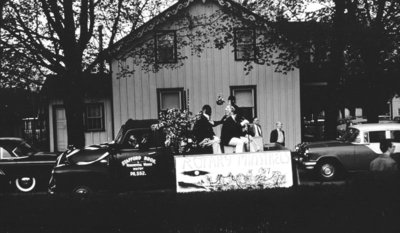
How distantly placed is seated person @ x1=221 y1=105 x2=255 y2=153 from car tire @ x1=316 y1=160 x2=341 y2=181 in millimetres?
4720

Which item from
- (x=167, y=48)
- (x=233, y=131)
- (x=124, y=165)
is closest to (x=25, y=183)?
(x=124, y=165)

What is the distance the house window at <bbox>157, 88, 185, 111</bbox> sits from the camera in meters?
22.9

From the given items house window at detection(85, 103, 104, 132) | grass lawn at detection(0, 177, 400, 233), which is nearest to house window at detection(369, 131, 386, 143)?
grass lawn at detection(0, 177, 400, 233)

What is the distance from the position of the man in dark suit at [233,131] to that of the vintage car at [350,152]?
455 centimetres

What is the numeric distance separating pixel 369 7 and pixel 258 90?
6.07 meters

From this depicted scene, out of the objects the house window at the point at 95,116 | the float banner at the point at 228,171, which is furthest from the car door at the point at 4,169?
the house window at the point at 95,116

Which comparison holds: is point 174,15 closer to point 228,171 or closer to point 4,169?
point 4,169

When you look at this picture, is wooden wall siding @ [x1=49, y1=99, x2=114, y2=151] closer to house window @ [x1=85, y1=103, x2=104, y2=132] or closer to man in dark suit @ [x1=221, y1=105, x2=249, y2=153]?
house window @ [x1=85, y1=103, x2=104, y2=132]

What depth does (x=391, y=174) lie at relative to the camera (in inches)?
312

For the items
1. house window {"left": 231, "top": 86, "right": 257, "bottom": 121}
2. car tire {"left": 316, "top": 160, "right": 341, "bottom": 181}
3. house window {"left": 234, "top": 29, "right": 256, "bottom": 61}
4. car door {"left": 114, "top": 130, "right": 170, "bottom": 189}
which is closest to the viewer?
car door {"left": 114, "top": 130, "right": 170, "bottom": 189}

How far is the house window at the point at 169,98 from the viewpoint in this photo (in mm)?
22922

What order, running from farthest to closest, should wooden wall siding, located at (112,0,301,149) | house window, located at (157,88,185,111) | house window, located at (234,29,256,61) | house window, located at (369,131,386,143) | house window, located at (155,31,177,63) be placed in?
house window, located at (157,88,185,111)
wooden wall siding, located at (112,0,301,149)
house window, located at (155,31,177,63)
house window, located at (234,29,256,61)
house window, located at (369,131,386,143)

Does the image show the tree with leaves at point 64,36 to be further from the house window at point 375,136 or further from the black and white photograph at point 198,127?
the house window at point 375,136

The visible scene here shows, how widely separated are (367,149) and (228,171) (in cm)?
632
